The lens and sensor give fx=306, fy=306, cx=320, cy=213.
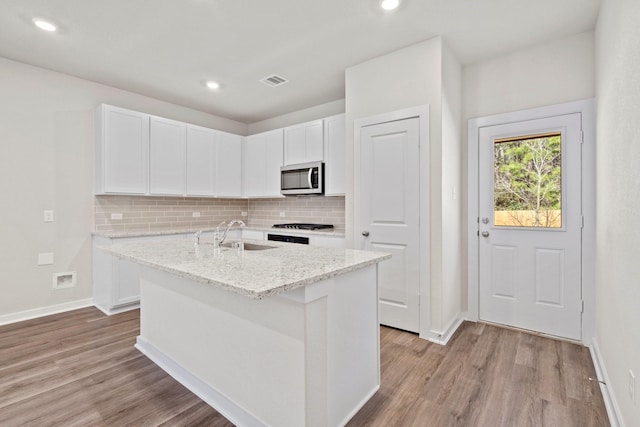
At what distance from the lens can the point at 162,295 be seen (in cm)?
219

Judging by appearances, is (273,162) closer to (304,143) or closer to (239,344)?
(304,143)

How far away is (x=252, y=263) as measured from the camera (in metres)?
1.64

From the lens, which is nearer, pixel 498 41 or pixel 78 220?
pixel 498 41

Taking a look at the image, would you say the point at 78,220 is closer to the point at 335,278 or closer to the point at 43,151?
the point at 43,151

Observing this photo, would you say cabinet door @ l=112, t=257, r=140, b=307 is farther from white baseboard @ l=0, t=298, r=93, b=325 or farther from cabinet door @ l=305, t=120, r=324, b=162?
cabinet door @ l=305, t=120, r=324, b=162

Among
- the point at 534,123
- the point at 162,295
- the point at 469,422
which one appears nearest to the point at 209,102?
the point at 162,295

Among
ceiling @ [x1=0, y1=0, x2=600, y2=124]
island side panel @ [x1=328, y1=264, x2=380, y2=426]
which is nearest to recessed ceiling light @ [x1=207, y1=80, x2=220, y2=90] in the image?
ceiling @ [x1=0, y1=0, x2=600, y2=124]

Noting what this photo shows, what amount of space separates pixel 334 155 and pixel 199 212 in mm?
2333

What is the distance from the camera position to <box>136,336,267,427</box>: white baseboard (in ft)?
5.35

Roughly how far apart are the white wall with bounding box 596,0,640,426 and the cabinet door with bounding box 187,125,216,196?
4252mm

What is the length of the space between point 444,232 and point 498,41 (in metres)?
1.74

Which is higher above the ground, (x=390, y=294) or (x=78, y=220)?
(x=78, y=220)

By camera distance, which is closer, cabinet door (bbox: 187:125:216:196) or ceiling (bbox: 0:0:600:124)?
ceiling (bbox: 0:0:600:124)

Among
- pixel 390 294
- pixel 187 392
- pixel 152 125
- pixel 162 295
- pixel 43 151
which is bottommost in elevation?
pixel 187 392
